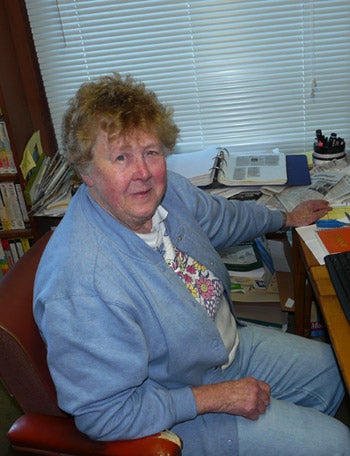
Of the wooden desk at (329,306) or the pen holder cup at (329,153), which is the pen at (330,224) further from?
the pen holder cup at (329,153)

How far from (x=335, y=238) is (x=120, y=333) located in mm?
752

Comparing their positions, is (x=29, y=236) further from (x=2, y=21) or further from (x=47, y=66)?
(x=2, y=21)

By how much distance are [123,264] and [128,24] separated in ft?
4.81

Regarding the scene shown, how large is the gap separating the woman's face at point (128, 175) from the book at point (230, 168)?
0.74 metres

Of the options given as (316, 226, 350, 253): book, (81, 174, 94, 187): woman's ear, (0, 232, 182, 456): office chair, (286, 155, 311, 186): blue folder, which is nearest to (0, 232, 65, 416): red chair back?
(0, 232, 182, 456): office chair

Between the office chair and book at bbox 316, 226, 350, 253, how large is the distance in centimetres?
70

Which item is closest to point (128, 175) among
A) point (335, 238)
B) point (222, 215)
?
point (222, 215)

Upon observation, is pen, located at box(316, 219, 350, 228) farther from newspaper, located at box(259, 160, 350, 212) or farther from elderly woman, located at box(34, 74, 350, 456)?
elderly woman, located at box(34, 74, 350, 456)

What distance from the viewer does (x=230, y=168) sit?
76.2 inches

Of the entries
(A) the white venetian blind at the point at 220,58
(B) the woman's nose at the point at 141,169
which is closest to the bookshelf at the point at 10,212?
(A) the white venetian blind at the point at 220,58

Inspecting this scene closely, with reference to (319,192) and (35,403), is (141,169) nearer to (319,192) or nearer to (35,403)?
(35,403)

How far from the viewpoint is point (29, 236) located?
88.1 inches

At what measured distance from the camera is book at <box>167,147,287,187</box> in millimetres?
1805

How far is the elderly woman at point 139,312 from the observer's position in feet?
3.14
